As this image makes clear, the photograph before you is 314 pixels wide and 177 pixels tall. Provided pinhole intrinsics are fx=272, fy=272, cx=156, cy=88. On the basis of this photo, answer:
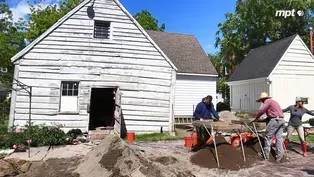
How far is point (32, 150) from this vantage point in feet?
31.8

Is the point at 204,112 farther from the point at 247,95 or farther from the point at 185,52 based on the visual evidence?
the point at 185,52

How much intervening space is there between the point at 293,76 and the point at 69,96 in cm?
1474

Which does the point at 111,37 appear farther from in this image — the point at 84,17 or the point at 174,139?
the point at 174,139

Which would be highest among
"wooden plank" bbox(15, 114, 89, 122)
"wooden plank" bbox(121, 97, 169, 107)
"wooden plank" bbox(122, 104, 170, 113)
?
"wooden plank" bbox(121, 97, 169, 107)

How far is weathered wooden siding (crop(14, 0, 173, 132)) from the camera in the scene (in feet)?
41.1

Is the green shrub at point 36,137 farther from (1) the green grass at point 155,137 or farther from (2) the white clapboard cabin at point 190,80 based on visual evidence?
(2) the white clapboard cabin at point 190,80

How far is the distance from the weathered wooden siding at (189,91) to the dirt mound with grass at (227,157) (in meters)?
11.2

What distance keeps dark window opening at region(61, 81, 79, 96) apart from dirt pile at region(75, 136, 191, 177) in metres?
5.83

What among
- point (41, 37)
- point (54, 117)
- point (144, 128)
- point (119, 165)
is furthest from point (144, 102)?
point (119, 165)

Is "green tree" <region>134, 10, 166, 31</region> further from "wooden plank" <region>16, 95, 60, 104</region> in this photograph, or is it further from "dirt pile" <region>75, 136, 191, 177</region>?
"dirt pile" <region>75, 136, 191, 177</region>

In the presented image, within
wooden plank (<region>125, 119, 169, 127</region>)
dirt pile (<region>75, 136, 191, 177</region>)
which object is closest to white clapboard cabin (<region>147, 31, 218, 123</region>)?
wooden plank (<region>125, 119, 169, 127</region>)

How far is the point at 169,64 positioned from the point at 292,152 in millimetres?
7027

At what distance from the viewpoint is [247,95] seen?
2192 cm

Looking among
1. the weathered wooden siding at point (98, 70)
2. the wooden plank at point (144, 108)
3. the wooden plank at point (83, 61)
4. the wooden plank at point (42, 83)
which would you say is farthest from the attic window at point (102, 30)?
the wooden plank at point (144, 108)
